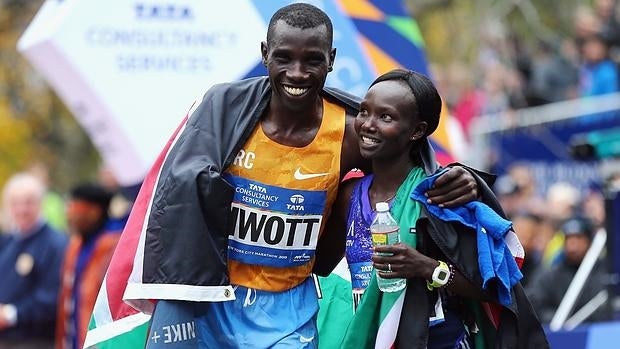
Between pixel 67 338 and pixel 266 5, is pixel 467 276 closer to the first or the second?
pixel 266 5

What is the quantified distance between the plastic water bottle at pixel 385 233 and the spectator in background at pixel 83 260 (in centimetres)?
553

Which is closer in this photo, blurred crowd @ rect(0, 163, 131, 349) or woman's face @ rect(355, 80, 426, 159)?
woman's face @ rect(355, 80, 426, 159)

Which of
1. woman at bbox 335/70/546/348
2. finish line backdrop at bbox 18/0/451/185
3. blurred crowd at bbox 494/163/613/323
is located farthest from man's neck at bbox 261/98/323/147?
blurred crowd at bbox 494/163/613/323

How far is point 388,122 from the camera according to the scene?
595 centimetres

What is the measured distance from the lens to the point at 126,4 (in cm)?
903

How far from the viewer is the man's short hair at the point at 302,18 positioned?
19.7 ft

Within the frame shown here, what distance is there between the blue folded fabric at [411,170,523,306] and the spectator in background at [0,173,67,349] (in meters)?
6.14

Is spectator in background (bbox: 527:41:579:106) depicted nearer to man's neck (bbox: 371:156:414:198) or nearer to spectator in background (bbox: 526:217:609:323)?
spectator in background (bbox: 526:217:609:323)

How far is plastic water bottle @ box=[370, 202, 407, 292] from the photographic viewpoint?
5676 mm

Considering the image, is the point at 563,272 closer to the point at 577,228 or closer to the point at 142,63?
the point at 577,228

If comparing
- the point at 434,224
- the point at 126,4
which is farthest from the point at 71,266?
the point at 434,224

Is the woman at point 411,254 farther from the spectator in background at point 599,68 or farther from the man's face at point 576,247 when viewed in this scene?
the spectator in background at point 599,68

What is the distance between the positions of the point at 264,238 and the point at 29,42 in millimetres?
3094

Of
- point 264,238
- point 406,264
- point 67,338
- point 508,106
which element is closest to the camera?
point 406,264
